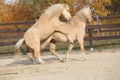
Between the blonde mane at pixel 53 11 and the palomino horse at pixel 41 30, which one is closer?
the palomino horse at pixel 41 30

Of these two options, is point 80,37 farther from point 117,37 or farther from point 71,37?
point 117,37

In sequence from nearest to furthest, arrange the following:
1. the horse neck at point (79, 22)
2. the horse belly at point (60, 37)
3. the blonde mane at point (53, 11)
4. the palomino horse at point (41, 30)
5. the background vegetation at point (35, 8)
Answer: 1. the palomino horse at point (41, 30)
2. the blonde mane at point (53, 11)
3. the horse belly at point (60, 37)
4. the horse neck at point (79, 22)
5. the background vegetation at point (35, 8)

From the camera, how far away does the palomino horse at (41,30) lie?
10.9 meters

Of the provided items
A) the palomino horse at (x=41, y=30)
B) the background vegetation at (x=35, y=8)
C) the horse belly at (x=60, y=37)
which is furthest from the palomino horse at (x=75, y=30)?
the background vegetation at (x=35, y=8)

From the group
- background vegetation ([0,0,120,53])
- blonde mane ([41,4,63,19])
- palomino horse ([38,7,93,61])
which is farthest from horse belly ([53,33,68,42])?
background vegetation ([0,0,120,53])

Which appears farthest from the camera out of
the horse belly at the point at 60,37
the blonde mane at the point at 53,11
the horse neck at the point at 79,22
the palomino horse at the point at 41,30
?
the horse neck at the point at 79,22

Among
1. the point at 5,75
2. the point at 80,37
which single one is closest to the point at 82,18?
the point at 80,37

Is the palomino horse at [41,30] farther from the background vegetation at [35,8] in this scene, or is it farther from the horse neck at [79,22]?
the background vegetation at [35,8]

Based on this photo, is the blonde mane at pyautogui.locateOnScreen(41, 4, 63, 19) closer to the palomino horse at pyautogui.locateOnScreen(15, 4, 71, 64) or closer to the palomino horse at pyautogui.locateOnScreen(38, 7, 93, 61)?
the palomino horse at pyautogui.locateOnScreen(15, 4, 71, 64)

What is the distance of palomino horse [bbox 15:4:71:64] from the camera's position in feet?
35.8

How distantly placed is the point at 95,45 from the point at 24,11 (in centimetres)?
2098

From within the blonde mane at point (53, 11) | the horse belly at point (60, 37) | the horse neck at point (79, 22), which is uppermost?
the blonde mane at point (53, 11)

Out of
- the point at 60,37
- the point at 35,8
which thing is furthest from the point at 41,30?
the point at 35,8

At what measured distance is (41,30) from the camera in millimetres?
11039
